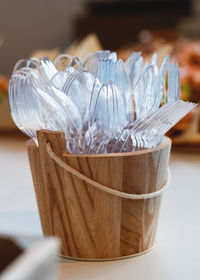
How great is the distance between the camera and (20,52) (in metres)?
3.28

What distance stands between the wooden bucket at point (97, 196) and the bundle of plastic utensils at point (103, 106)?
19 mm

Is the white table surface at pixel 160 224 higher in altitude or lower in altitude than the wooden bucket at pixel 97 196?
lower

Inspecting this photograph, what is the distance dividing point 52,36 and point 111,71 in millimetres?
3278

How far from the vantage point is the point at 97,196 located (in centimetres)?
43

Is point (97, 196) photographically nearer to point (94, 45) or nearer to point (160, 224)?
A: point (160, 224)

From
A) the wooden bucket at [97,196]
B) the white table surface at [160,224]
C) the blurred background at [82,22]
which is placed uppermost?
the blurred background at [82,22]

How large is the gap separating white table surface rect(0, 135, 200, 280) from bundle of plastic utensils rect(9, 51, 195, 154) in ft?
0.37

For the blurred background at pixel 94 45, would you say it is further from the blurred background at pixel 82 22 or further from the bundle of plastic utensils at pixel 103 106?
the bundle of plastic utensils at pixel 103 106

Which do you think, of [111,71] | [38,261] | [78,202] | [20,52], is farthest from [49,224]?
[20,52]

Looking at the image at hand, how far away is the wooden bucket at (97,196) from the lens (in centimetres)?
43

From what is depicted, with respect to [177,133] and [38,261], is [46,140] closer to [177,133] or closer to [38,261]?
[38,261]

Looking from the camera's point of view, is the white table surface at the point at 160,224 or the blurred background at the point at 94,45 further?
the blurred background at the point at 94,45

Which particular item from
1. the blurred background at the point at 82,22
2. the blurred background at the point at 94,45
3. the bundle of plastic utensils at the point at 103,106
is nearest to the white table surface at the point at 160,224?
the blurred background at the point at 94,45

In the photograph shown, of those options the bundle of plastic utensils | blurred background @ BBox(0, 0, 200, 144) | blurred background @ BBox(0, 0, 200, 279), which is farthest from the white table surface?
blurred background @ BBox(0, 0, 200, 144)
